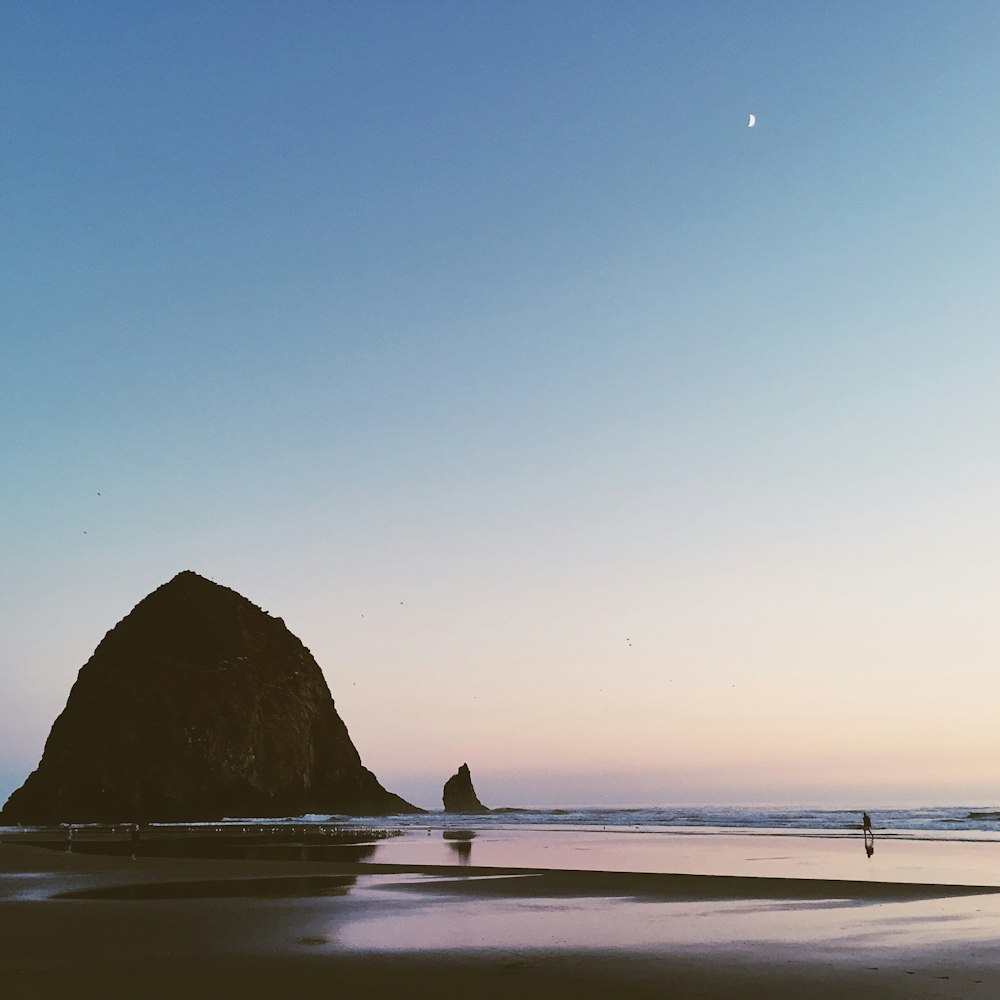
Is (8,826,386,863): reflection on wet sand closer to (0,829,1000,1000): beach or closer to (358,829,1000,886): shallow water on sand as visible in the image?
(358,829,1000,886): shallow water on sand

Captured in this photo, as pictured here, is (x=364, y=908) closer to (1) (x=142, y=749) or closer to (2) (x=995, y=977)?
(2) (x=995, y=977)

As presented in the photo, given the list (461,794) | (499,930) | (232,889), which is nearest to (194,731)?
(461,794)

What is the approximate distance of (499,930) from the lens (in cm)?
1895

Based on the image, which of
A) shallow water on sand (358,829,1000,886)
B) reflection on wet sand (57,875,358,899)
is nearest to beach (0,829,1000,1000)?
reflection on wet sand (57,875,358,899)

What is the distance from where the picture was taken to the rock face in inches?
7037

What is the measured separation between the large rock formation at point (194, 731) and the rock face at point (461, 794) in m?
42.4

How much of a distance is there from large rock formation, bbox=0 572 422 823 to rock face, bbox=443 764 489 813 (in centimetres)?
4241

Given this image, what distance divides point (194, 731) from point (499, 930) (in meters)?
103

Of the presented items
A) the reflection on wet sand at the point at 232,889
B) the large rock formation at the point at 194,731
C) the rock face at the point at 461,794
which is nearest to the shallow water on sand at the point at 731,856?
the reflection on wet sand at the point at 232,889

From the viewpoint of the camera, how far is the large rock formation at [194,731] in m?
109

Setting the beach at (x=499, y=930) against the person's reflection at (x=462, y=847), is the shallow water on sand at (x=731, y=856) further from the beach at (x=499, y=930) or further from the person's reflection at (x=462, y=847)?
the beach at (x=499, y=930)

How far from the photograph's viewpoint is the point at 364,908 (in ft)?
75.3

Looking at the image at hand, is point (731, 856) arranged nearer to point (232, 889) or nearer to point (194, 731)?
point (232, 889)

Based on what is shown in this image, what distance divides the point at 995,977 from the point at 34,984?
14.0m
